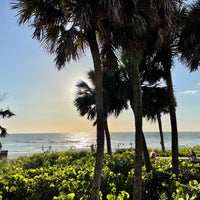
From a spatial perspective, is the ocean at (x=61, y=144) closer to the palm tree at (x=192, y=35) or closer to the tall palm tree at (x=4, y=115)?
the tall palm tree at (x=4, y=115)

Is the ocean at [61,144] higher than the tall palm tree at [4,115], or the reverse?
the tall palm tree at [4,115]

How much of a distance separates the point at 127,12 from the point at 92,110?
1604 cm

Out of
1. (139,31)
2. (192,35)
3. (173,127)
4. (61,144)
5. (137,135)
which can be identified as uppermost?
(192,35)

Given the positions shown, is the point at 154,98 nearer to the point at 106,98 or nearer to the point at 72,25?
the point at 106,98

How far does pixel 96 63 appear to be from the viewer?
21.8 ft

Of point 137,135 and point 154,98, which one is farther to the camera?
point 154,98

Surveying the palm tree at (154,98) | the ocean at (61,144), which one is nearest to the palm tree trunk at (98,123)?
the palm tree at (154,98)

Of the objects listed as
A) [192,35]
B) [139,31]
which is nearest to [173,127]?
[192,35]

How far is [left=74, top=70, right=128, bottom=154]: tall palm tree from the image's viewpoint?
1776 cm

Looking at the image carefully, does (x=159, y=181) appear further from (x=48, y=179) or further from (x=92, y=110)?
(x=92, y=110)

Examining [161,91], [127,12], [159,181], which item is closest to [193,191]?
[159,181]

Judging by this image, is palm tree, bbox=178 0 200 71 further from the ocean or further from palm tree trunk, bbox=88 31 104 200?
the ocean

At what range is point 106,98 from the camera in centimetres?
1898

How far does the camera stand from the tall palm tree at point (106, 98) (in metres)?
17.8
